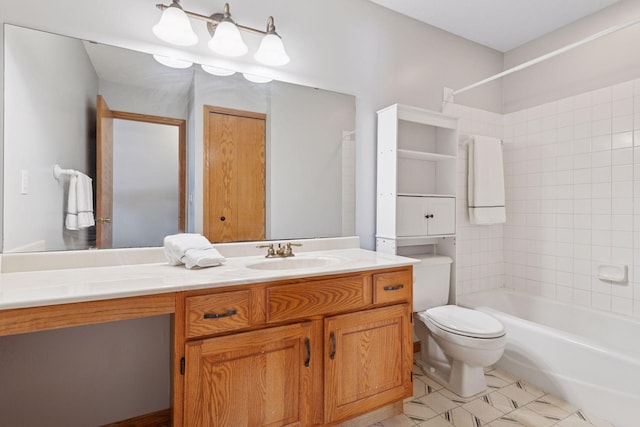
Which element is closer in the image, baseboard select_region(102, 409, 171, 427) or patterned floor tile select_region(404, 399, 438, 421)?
baseboard select_region(102, 409, 171, 427)

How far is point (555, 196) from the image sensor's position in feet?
7.97

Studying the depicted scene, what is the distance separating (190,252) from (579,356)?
2072 mm

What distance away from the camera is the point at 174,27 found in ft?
4.80

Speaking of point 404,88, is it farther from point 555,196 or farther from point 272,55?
point 555,196

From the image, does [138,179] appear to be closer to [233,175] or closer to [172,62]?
[233,175]

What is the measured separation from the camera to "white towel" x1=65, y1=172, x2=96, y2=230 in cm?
137

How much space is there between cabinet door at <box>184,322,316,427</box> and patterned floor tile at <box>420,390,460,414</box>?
80cm

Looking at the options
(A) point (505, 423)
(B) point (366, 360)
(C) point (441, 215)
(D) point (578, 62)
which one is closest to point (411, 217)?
(C) point (441, 215)

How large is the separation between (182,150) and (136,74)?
0.40 metres

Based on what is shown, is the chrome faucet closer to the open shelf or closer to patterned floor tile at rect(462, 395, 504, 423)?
the open shelf

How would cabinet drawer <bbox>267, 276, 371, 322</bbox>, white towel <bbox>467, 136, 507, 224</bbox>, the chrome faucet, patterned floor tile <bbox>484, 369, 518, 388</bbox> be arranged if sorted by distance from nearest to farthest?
cabinet drawer <bbox>267, 276, 371, 322</bbox>, the chrome faucet, patterned floor tile <bbox>484, 369, 518, 388</bbox>, white towel <bbox>467, 136, 507, 224</bbox>

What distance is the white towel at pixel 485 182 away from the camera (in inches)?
95.2

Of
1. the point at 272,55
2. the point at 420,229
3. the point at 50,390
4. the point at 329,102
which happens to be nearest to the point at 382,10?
the point at 329,102

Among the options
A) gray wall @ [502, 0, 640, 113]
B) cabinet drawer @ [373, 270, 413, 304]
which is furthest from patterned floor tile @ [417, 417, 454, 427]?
gray wall @ [502, 0, 640, 113]
